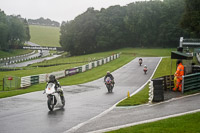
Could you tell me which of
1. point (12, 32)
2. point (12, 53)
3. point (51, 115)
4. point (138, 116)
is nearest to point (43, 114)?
point (51, 115)

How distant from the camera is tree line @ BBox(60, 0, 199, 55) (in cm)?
9319

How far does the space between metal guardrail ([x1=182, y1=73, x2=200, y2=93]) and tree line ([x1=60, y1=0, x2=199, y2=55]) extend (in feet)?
241

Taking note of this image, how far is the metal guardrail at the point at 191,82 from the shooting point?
18.9 m

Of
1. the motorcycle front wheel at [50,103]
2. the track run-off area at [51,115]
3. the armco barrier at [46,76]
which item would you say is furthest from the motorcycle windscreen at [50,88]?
the armco barrier at [46,76]

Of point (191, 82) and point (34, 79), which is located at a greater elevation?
point (191, 82)

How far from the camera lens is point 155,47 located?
97.2m

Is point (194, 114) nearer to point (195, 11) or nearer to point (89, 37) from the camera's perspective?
point (195, 11)

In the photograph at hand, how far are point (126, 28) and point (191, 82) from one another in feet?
274

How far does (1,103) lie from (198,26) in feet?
118

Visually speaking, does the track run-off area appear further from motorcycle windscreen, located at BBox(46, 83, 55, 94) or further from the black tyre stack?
the black tyre stack

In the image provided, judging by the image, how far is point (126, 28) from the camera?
101500 millimetres

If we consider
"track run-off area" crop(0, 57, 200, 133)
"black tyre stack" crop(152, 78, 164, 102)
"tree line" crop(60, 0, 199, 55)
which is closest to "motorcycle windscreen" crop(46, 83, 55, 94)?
"track run-off area" crop(0, 57, 200, 133)

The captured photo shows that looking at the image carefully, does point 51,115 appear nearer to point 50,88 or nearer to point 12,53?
point 50,88

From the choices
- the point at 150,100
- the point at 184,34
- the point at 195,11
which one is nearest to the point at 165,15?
the point at 184,34
